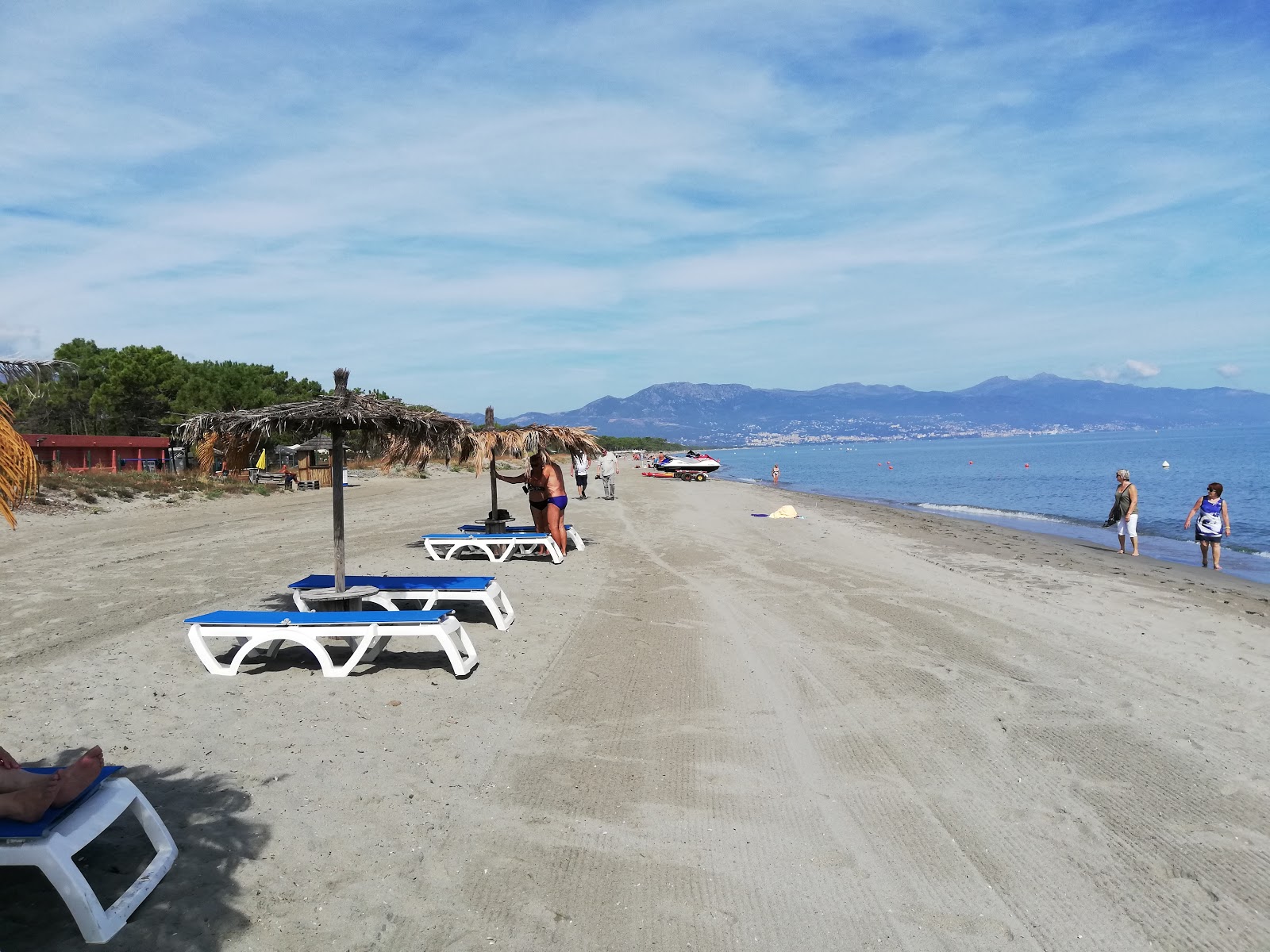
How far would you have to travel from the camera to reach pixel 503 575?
10.5 metres

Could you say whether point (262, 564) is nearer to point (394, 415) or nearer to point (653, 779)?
point (394, 415)

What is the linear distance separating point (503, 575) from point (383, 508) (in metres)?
13.3

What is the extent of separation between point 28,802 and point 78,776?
22 cm

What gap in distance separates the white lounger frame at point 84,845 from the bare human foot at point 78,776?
59mm

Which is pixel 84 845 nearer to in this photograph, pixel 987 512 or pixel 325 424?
pixel 325 424

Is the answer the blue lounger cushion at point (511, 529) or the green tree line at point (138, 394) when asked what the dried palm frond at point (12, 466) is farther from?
the green tree line at point (138, 394)

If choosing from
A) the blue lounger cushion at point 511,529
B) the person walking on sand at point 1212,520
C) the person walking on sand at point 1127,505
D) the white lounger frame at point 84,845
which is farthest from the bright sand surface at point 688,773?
the person walking on sand at point 1127,505

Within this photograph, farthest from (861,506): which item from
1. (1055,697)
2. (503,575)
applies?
(1055,697)

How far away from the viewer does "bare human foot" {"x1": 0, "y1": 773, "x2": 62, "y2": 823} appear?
9.80ft

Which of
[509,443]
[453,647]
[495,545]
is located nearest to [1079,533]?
[495,545]

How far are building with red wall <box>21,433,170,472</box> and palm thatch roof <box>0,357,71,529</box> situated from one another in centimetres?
2884

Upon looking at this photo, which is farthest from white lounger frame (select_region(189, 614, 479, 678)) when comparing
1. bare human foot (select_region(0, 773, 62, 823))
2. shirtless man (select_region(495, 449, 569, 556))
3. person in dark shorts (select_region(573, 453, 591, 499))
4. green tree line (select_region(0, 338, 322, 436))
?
green tree line (select_region(0, 338, 322, 436))

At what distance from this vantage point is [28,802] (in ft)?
9.86

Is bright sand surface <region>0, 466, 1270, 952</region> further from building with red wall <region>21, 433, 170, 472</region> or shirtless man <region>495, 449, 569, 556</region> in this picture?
building with red wall <region>21, 433, 170, 472</region>
